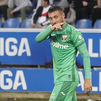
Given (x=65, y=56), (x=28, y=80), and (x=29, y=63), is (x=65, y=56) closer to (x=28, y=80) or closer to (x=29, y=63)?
(x=28, y=80)

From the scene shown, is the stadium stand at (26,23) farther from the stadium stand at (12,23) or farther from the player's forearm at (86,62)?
the player's forearm at (86,62)

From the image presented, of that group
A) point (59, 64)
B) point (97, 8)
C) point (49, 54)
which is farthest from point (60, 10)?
point (97, 8)

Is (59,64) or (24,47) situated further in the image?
(24,47)

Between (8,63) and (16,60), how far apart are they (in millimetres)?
187

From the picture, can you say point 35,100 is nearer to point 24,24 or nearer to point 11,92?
point 11,92

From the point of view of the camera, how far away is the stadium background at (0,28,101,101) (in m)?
8.92

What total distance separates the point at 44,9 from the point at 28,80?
1.97 m

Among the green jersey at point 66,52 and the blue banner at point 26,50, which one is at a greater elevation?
the green jersey at point 66,52

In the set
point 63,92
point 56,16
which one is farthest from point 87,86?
point 56,16

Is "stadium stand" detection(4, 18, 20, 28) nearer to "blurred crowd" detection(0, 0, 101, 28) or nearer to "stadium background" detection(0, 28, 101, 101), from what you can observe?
"blurred crowd" detection(0, 0, 101, 28)

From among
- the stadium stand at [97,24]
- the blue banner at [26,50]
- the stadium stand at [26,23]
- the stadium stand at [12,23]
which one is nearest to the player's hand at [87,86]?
the blue banner at [26,50]

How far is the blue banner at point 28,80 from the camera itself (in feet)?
29.3

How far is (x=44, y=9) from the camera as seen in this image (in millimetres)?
10141

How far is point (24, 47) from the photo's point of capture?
29.8ft
